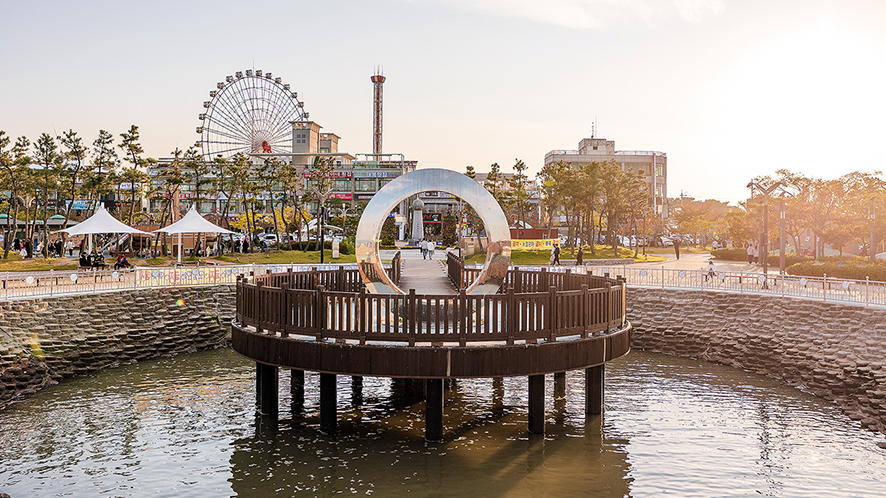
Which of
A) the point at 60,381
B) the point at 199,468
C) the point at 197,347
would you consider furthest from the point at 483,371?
the point at 197,347

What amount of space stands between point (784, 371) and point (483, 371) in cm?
1376

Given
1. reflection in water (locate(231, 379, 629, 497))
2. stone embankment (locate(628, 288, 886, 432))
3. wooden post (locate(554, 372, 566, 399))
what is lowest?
reflection in water (locate(231, 379, 629, 497))

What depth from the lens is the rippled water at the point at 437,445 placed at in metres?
12.7

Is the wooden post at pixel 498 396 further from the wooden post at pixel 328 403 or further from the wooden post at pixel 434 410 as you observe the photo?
the wooden post at pixel 328 403

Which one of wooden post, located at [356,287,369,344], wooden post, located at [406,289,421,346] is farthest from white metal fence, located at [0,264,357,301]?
wooden post, located at [406,289,421,346]

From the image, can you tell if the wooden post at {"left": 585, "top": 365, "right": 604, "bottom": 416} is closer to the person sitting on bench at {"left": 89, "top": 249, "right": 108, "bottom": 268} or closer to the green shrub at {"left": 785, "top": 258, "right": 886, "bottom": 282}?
the green shrub at {"left": 785, "top": 258, "right": 886, "bottom": 282}

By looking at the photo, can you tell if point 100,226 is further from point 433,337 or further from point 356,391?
point 433,337

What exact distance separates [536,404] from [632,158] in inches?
6024

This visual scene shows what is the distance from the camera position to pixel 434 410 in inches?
564

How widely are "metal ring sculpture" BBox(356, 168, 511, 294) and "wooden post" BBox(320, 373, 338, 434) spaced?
11.6ft

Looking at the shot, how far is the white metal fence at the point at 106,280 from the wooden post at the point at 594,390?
16047 millimetres

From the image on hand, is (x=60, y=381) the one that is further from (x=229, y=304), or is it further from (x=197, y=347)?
(x=229, y=304)

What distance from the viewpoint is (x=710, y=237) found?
14062cm

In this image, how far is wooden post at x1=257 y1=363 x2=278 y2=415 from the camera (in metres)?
16.5
